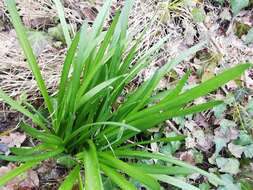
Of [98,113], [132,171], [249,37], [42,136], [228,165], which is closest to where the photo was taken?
[132,171]

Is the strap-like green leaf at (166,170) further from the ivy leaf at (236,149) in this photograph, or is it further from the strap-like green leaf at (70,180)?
the ivy leaf at (236,149)

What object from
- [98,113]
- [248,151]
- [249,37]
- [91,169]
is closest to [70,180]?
[91,169]

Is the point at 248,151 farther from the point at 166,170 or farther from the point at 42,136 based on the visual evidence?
the point at 42,136

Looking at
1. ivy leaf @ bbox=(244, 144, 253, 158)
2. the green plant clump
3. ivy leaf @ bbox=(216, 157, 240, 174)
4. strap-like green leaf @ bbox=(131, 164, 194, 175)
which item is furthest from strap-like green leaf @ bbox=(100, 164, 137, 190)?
ivy leaf @ bbox=(244, 144, 253, 158)

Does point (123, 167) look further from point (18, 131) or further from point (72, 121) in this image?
point (18, 131)

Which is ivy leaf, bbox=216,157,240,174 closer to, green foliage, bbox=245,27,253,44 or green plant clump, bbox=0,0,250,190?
green plant clump, bbox=0,0,250,190
